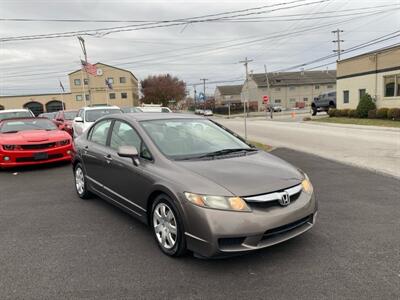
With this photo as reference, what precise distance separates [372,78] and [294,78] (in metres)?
59.4

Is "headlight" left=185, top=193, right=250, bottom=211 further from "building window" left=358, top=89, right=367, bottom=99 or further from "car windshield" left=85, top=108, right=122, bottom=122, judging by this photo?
"building window" left=358, top=89, right=367, bottom=99

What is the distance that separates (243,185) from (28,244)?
2.68 meters

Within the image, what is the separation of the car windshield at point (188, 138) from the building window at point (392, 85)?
25.5 metres

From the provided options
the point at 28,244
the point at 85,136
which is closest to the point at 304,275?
the point at 28,244

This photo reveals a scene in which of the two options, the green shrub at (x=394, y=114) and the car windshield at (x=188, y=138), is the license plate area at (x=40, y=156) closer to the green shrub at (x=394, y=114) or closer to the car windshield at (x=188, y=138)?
the car windshield at (x=188, y=138)

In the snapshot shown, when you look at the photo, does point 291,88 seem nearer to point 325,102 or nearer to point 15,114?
point 325,102

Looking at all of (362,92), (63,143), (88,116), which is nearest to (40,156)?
(63,143)

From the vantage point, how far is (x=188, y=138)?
15.3 feet

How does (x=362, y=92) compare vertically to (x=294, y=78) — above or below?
below

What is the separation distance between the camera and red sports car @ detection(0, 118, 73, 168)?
844cm

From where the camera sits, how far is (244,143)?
507cm

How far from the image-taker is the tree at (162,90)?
274 ft

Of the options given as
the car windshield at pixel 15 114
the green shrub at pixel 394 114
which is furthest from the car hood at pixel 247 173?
the green shrub at pixel 394 114

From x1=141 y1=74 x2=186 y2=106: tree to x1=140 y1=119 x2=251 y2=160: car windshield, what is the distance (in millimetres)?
79485
